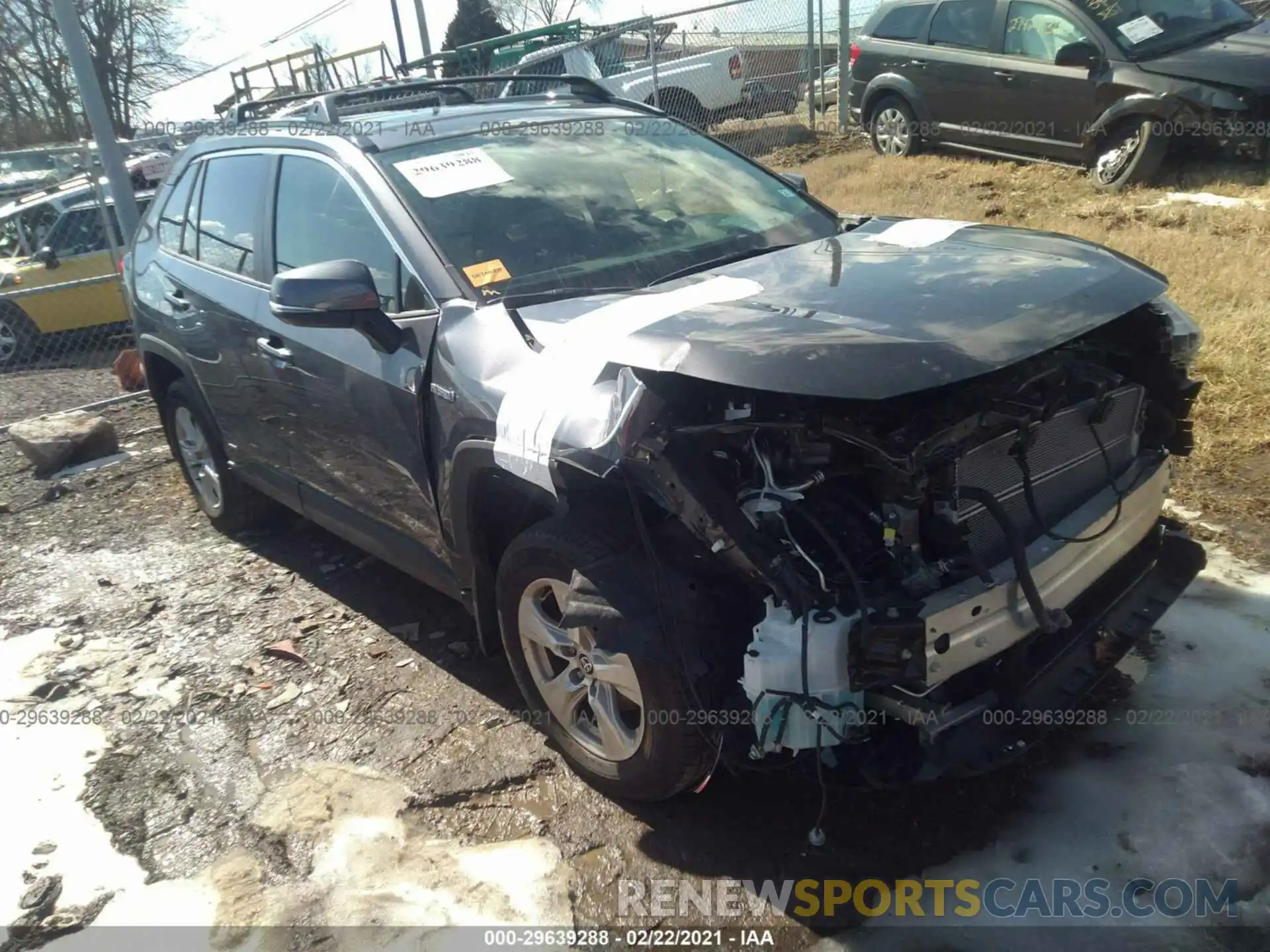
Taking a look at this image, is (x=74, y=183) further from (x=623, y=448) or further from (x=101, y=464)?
(x=623, y=448)

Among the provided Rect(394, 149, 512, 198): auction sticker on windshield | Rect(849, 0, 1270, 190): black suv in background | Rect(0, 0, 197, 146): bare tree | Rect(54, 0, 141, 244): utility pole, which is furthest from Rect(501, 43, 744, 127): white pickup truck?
Rect(0, 0, 197, 146): bare tree

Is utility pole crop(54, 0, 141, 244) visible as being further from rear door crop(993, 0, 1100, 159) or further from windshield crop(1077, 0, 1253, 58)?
windshield crop(1077, 0, 1253, 58)

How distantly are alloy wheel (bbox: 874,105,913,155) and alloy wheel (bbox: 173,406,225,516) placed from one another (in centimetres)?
865

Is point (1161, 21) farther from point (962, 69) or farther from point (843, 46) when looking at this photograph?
point (843, 46)

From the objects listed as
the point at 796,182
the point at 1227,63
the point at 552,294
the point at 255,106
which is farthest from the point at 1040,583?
the point at 1227,63

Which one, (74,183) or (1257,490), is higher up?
(74,183)

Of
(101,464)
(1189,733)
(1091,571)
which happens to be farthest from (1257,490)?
(101,464)

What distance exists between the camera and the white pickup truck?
1456cm

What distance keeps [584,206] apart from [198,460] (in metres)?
3.06

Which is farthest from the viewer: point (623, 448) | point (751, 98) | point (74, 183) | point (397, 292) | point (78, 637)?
point (751, 98)

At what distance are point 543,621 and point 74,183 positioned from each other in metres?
11.9

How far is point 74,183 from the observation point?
480 inches

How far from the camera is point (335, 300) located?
10.3 feet

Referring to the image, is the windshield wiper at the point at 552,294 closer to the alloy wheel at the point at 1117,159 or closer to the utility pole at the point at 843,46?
the alloy wheel at the point at 1117,159
